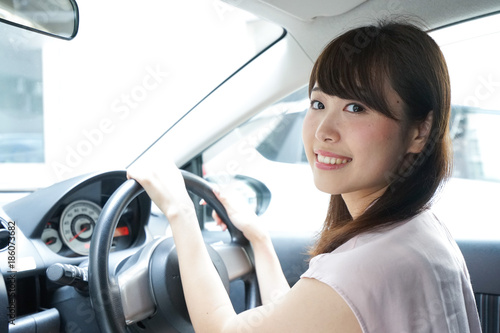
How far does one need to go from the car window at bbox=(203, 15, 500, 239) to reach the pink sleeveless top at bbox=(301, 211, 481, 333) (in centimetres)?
98

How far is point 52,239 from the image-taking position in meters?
1.70

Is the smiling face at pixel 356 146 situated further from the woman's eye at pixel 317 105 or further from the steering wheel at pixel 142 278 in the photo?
the steering wheel at pixel 142 278

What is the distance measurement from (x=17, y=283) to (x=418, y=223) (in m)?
1.04

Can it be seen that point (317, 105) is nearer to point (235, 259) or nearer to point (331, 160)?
point (331, 160)

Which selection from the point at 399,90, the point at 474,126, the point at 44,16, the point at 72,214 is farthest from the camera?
the point at 474,126

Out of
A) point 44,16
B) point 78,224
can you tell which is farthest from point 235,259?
point 44,16

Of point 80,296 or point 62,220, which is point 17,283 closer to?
point 80,296

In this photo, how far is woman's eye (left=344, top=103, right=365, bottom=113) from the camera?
3.96 ft

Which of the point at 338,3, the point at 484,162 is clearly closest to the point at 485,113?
the point at 484,162

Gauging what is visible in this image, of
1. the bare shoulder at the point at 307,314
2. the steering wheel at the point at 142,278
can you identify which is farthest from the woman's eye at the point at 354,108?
the steering wheel at the point at 142,278

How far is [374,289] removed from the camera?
0.98 metres

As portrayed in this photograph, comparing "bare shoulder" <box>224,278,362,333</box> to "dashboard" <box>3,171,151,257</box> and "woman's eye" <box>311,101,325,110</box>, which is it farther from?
"dashboard" <box>3,171,151,257</box>

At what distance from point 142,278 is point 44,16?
0.87 metres

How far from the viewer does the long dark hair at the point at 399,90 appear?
1181 millimetres
